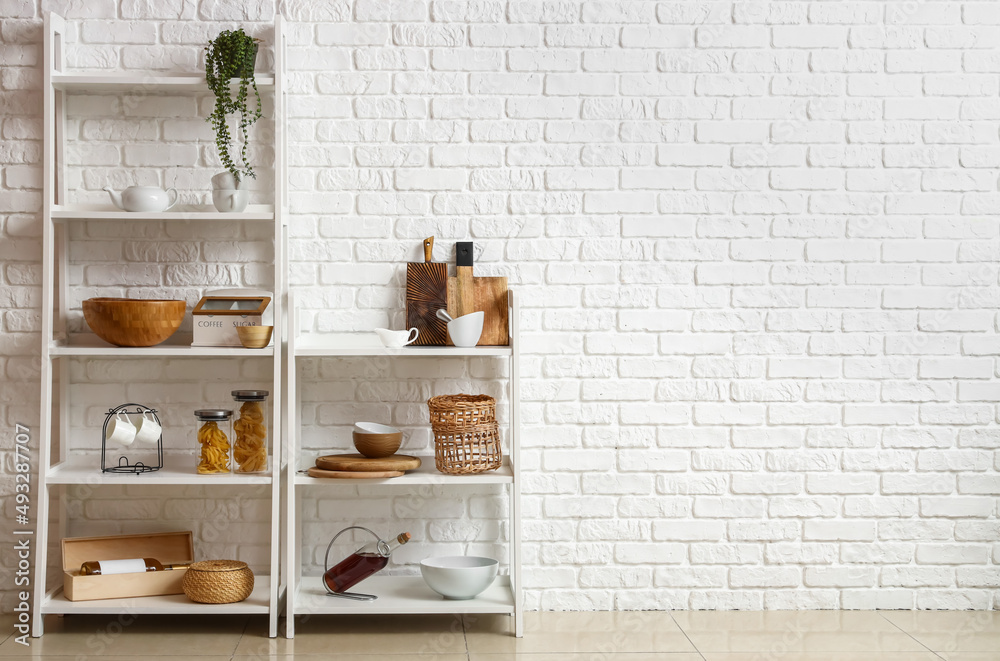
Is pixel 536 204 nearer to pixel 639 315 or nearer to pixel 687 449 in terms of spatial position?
pixel 639 315

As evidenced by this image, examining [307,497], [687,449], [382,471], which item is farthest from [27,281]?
[687,449]

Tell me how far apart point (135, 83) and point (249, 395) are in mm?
964

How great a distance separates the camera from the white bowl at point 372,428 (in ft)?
8.32

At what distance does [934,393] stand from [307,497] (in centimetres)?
206

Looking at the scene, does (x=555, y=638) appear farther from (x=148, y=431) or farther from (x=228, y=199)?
(x=228, y=199)

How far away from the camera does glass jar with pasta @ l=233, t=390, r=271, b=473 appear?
8.23 ft

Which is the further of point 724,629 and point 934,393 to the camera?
point 934,393

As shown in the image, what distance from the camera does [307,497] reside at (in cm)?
272

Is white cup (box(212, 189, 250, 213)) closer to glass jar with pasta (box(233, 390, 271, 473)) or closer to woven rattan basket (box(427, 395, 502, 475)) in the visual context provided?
glass jar with pasta (box(233, 390, 271, 473))

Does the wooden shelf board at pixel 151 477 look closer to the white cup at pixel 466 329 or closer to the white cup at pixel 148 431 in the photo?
the white cup at pixel 148 431

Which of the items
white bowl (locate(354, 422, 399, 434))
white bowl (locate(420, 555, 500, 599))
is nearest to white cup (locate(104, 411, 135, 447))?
white bowl (locate(354, 422, 399, 434))

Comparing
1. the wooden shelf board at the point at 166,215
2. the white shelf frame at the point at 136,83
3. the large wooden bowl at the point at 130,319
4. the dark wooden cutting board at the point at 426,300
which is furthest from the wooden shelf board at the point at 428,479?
the white shelf frame at the point at 136,83

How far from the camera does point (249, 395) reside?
8.20ft

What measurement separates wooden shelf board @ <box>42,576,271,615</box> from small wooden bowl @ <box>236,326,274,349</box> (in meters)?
0.75
